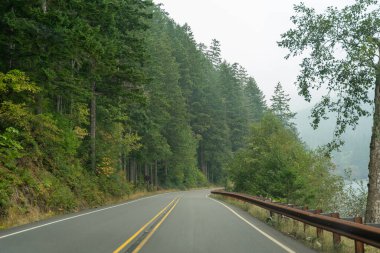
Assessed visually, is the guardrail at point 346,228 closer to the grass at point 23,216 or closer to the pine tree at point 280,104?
the grass at point 23,216

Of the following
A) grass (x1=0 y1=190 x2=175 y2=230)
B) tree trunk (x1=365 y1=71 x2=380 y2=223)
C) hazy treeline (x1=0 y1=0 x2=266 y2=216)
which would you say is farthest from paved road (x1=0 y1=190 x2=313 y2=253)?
tree trunk (x1=365 y1=71 x2=380 y2=223)

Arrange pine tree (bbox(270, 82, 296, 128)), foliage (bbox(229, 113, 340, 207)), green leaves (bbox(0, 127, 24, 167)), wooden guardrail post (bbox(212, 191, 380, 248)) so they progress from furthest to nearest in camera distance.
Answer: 1. pine tree (bbox(270, 82, 296, 128))
2. foliage (bbox(229, 113, 340, 207))
3. green leaves (bbox(0, 127, 24, 167))
4. wooden guardrail post (bbox(212, 191, 380, 248))

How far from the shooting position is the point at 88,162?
99.8 feet

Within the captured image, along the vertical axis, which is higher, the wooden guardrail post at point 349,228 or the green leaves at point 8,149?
the green leaves at point 8,149

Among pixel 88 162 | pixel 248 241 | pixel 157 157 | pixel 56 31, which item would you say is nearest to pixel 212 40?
pixel 157 157

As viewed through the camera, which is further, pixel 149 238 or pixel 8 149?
pixel 8 149

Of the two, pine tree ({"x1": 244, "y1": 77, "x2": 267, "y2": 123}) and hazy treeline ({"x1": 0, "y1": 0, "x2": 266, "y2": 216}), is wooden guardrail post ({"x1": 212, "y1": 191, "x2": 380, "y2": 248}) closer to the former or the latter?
hazy treeline ({"x1": 0, "y1": 0, "x2": 266, "y2": 216})

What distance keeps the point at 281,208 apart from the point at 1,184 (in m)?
9.90

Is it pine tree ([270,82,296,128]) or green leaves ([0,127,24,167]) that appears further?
pine tree ([270,82,296,128])

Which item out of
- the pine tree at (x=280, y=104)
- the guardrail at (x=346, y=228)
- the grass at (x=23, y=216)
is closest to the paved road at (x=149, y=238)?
the guardrail at (x=346, y=228)

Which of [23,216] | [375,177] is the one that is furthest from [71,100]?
[375,177]

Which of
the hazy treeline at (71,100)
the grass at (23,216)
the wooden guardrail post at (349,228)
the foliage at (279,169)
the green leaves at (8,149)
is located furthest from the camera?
the foliage at (279,169)

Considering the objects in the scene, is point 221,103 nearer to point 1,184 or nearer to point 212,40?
point 212,40

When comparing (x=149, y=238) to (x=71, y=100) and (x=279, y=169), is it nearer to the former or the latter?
(x=71, y=100)
